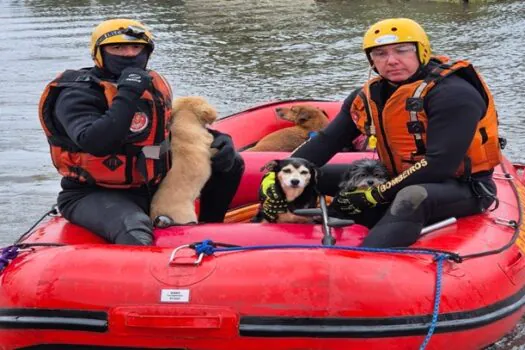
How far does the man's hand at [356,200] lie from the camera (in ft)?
12.0

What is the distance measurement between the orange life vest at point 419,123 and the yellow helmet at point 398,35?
0.41 ft

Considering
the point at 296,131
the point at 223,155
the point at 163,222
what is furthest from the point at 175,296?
the point at 296,131

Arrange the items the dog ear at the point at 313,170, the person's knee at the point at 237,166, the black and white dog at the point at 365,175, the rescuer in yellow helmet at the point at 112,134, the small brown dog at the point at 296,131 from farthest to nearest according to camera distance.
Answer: the small brown dog at the point at 296,131 → the person's knee at the point at 237,166 → the dog ear at the point at 313,170 → the black and white dog at the point at 365,175 → the rescuer in yellow helmet at the point at 112,134

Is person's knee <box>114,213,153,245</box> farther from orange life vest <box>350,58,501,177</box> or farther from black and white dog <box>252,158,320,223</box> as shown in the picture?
orange life vest <box>350,58,501,177</box>

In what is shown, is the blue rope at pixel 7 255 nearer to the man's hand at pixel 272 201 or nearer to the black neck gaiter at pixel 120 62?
the black neck gaiter at pixel 120 62

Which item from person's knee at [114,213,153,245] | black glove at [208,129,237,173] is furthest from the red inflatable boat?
black glove at [208,129,237,173]

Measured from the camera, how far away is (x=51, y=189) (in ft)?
21.3

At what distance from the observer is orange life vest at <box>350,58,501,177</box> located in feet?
11.7

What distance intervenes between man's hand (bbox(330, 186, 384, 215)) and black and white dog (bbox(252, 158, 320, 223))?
18cm

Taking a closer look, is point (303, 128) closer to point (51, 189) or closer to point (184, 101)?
point (184, 101)

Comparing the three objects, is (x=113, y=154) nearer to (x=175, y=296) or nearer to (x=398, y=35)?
(x=175, y=296)

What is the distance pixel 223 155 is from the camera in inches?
156

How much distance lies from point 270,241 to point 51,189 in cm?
357

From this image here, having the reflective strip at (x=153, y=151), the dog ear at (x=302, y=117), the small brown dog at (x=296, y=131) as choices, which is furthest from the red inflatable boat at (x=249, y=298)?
the dog ear at (x=302, y=117)
